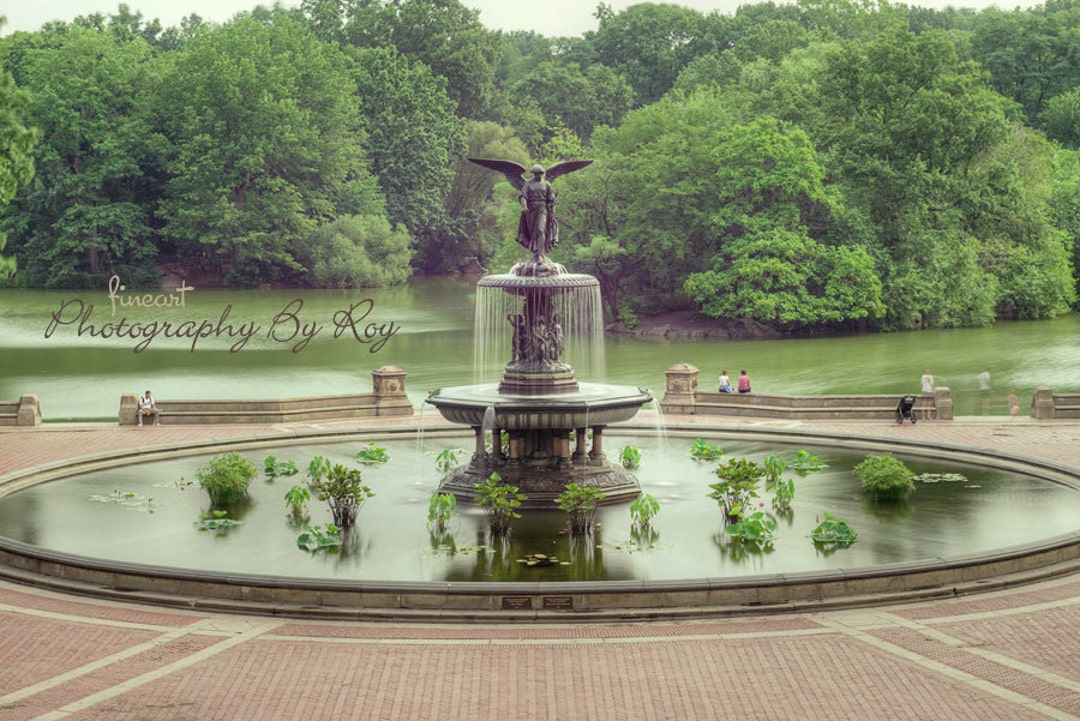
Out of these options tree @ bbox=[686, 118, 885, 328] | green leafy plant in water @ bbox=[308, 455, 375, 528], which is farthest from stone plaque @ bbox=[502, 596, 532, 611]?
tree @ bbox=[686, 118, 885, 328]

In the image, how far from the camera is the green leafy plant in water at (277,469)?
31.5 m

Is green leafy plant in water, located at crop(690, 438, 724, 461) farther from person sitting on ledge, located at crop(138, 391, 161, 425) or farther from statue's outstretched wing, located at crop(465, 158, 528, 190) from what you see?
person sitting on ledge, located at crop(138, 391, 161, 425)

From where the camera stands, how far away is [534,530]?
2597 centimetres

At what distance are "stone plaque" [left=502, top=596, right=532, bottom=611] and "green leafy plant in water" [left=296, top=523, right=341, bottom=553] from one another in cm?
453

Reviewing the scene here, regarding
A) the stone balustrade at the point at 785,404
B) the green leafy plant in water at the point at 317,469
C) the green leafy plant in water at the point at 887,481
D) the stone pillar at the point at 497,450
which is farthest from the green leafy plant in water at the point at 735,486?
the stone balustrade at the point at 785,404

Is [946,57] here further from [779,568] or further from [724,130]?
[779,568]

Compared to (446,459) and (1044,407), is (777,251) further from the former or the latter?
(446,459)

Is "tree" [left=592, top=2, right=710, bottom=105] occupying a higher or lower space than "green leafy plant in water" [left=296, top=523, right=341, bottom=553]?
higher

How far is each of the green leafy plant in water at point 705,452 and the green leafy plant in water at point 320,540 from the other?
11.0m

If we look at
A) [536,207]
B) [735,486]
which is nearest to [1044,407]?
[735,486]

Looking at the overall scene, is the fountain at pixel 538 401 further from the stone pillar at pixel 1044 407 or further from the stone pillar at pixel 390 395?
the stone pillar at pixel 1044 407

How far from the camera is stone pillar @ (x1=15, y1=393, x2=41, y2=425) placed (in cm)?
4019

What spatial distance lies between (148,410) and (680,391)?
14.0 m

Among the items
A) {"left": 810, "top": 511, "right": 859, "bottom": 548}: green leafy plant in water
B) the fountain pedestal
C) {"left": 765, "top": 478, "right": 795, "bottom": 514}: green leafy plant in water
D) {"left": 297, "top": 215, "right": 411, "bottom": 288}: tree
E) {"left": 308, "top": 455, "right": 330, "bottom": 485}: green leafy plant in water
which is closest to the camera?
{"left": 810, "top": 511, "right": 859, "bottom": 548}: green leafy plant in water
